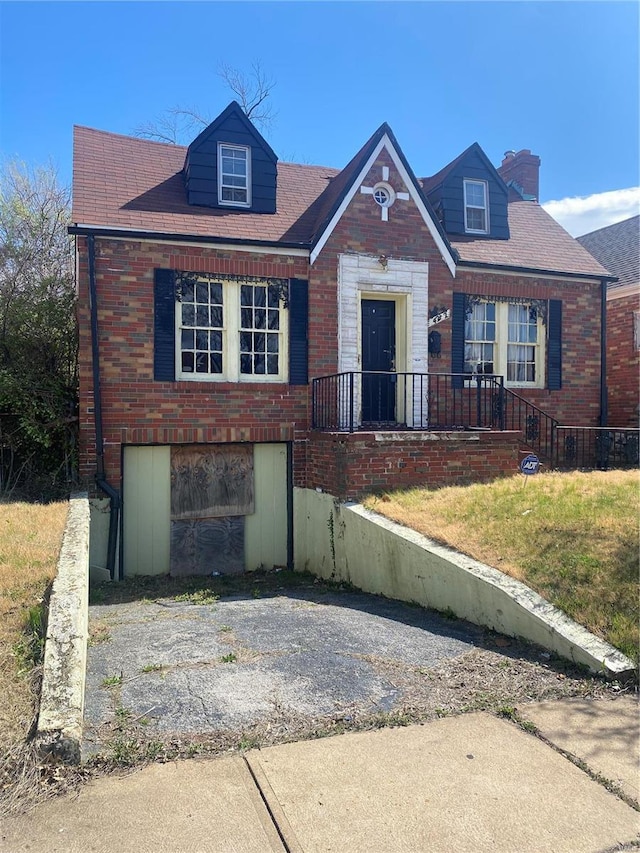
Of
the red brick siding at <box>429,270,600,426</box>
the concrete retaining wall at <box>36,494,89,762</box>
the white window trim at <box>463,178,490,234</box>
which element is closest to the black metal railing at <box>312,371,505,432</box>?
the red brick siding at <box>429,270,600,426</box>

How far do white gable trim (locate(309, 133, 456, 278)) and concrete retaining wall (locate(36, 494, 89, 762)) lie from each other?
7.20m

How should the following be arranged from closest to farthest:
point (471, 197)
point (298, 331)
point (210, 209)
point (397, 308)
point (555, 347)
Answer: point (298, 331) → point (210, 209) → point (397, 308) → point (555, 347) → point (471, 197)

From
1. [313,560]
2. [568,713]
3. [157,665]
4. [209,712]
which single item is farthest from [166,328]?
[568,713]

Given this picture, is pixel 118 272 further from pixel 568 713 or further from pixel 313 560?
pixel 568 713

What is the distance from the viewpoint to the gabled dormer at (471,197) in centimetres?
1237

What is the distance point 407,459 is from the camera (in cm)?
899

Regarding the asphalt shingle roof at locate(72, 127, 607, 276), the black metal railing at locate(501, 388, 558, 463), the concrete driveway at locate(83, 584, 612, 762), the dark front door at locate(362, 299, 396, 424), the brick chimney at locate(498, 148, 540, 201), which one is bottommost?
the concrete driveway at locate(83, 584, 612, 762)

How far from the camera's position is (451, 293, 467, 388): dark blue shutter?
37.4ft

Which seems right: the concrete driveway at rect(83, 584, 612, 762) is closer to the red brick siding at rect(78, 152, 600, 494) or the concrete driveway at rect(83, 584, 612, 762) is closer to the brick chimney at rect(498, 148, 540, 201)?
the red brick siding at rect(78, 152, 600, 494)

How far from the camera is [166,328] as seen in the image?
964 centimetres

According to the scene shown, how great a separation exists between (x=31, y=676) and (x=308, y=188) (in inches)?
426

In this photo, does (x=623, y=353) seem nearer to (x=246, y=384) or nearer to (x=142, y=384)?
(x=246, y=384)

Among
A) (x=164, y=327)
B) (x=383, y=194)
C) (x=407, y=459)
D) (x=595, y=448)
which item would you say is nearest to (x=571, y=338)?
(x=595, y=448)

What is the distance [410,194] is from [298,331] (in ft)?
11.0
